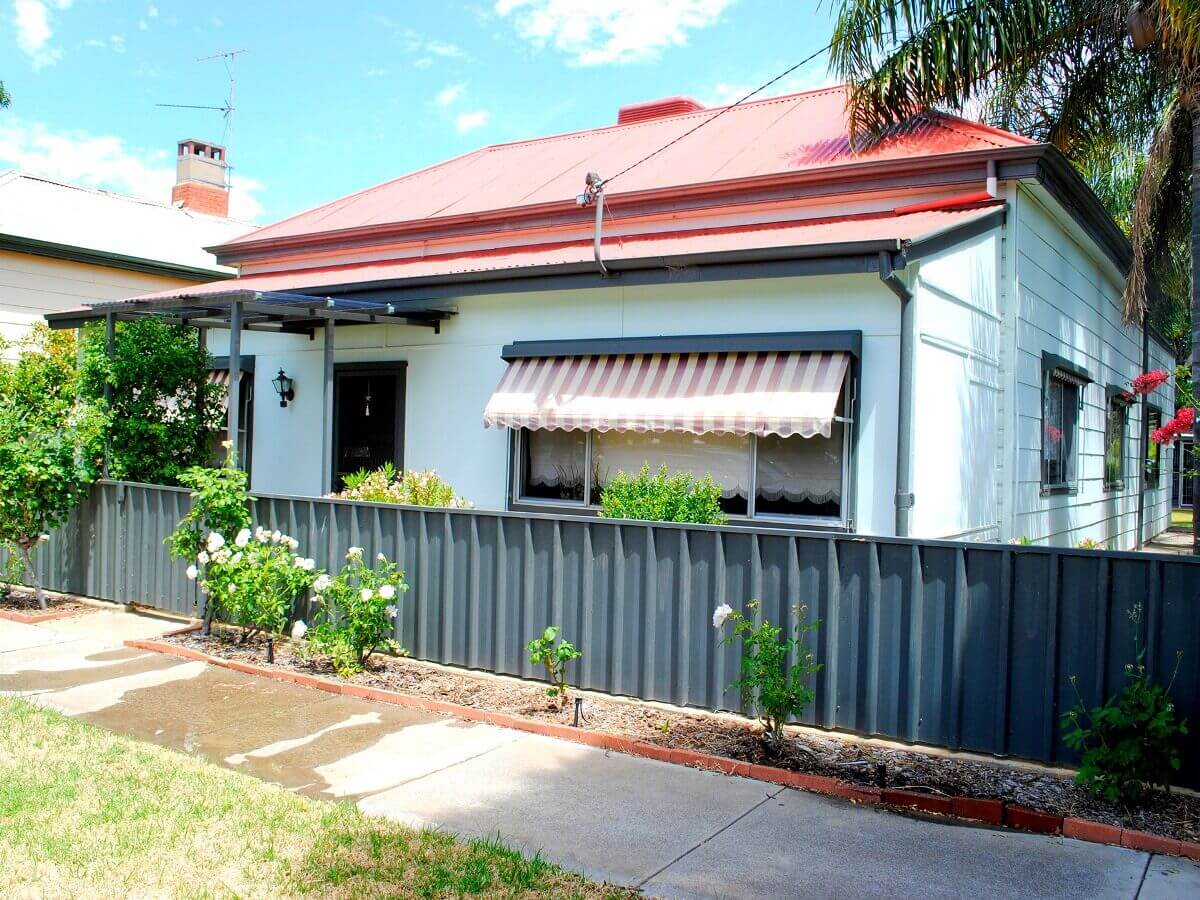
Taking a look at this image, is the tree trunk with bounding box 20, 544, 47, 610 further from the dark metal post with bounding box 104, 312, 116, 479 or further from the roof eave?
the roof eave

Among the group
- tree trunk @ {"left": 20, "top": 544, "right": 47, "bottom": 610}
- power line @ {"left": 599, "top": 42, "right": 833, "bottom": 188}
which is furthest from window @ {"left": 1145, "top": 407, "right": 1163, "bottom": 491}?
tree trunk @ {"left": 20, "top": 544, "right": 47, "bottom": 610}

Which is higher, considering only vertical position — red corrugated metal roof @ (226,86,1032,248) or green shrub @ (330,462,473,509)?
→ red corrugated metal roof @ (226,86,1032,248)

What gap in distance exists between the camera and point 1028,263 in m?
11.2

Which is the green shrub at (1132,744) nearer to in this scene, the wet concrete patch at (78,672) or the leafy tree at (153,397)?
the wet concrete patch at (78,672)

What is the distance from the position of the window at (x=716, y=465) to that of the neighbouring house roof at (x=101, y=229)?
8.98 metres

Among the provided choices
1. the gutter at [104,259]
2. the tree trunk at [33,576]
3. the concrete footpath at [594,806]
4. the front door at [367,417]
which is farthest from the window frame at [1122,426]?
the gutter at [104,259]

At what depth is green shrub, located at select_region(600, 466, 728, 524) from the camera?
8.41 meters

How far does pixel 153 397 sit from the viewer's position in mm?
10953

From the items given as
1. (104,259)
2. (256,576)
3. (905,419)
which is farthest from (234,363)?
(104,259)

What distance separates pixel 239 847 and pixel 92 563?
679 centimetres

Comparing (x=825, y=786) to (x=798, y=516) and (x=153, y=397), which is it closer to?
(x=798, y=516)

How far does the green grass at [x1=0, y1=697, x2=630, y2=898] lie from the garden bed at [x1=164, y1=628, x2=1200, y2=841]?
183 centimetres

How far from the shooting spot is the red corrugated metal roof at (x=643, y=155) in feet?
38.0

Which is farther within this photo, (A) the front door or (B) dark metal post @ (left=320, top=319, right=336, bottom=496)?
(A) the front door
